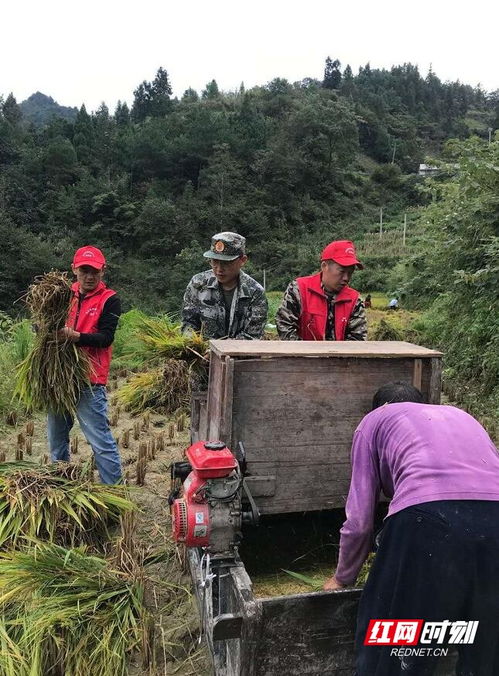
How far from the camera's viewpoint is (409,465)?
5.55 feet

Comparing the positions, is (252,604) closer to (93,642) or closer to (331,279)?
(93,642)

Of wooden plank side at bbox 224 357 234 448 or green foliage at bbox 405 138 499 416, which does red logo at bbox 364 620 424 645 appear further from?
green foliage at bbox 405 138 499 416

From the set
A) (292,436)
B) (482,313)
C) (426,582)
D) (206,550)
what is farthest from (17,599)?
(482,313)

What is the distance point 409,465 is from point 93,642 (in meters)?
1.60

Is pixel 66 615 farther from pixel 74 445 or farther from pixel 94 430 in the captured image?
pixel 74 445

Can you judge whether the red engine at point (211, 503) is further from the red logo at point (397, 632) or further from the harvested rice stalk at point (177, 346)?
the harvested rice stalk at point (177, 346)

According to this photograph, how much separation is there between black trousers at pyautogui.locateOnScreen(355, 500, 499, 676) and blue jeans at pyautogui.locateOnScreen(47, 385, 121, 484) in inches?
92.6

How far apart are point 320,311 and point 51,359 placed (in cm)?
173

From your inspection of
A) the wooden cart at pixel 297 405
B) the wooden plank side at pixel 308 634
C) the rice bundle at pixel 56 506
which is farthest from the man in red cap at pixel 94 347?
the wooden plank side at pixel 308 634

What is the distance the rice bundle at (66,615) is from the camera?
7.02 feet

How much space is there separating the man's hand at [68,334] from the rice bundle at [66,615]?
1218 mm

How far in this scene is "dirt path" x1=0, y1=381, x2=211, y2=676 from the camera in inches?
91.8

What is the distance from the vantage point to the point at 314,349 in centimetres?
249

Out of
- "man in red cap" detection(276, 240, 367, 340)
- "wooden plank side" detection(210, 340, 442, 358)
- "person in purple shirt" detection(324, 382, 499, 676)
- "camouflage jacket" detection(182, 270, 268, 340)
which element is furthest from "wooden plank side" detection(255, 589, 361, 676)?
"camouflage jacket" detection(182, 270, 268, 340)
